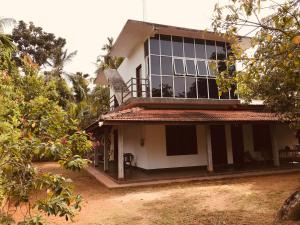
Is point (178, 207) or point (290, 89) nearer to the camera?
point (178, 207)

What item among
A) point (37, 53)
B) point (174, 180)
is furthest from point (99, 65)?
point (174, 180)

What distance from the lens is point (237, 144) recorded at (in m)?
16.1

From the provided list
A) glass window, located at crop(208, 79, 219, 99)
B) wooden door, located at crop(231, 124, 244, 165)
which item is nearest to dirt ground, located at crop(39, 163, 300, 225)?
wooden door, located at crop(231, 124, 244, 165)

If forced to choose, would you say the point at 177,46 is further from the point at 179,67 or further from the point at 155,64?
the point at 155,64

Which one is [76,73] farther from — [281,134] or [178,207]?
[178,207]

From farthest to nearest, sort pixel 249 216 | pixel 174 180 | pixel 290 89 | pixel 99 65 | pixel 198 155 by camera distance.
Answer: pixel 99 65
pixel 198 155
pixel 174 180
pixel 290 89
pixel 249 216

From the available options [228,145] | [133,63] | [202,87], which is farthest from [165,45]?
[228,145]

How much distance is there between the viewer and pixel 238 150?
1606cm

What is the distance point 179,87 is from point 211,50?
3.21m

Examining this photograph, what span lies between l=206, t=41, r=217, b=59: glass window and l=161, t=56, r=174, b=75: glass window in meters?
2.52

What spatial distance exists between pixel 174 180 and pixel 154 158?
2435 millimetres

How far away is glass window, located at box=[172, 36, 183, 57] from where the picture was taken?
14893 mm

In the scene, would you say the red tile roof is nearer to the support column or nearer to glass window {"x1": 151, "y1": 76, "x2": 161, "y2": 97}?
glass window {"x1": 151, "y1": 76, "x2": 161, "y2": 97}

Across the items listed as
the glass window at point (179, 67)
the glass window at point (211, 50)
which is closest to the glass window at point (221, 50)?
the glass window at point (211, 50)
